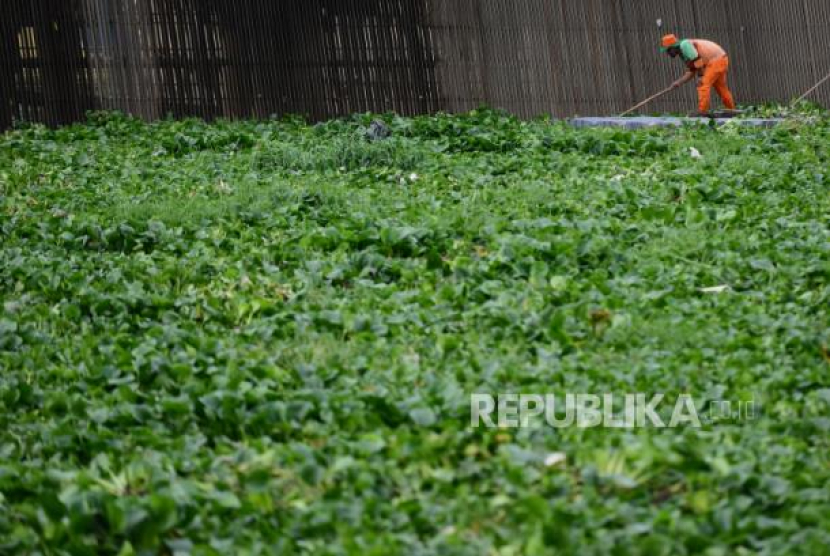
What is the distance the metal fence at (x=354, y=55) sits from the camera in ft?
44.7

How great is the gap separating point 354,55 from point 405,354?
32.1 feet

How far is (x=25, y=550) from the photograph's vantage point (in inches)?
159

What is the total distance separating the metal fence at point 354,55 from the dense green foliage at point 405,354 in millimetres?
3824

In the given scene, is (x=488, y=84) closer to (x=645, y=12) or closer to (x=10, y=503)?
(x=645, y=12)

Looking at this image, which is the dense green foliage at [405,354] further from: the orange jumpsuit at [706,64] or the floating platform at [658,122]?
the orange jumpsuit at [706,64]

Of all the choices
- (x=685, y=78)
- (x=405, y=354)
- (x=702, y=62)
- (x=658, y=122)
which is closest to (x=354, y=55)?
(x=658, y=122)

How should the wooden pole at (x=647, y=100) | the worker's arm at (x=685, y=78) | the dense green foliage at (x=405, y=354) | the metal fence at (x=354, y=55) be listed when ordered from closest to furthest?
the dense green foliage at (x=405, y=354) → the metal fence at (x=354, y=55) → the wooden pole at (x=647, y=100) → the worker's arm at (x=685, y=78)

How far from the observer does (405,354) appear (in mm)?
5543

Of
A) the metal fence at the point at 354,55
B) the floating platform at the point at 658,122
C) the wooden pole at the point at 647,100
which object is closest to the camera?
the floating platform at the point at 658,122

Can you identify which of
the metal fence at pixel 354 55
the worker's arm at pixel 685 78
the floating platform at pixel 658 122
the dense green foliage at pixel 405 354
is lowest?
the dense green foliage at pixel 405 354

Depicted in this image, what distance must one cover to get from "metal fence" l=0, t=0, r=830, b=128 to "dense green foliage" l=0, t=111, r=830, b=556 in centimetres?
382

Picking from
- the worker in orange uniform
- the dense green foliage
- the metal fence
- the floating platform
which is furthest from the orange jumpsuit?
the dense green foliage

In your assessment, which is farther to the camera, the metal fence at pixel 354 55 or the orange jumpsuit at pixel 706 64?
the orange jumpsuit at pixel 706 64

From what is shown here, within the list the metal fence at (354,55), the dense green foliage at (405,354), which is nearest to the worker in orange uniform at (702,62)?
the metal fence at (354,55)
